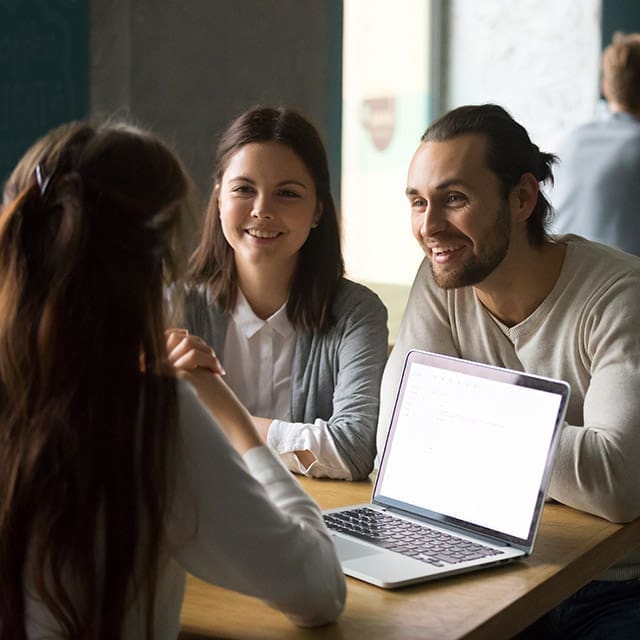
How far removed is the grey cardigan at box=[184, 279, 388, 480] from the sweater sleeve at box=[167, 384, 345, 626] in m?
0.74

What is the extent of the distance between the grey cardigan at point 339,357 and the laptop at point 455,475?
295 millimetres

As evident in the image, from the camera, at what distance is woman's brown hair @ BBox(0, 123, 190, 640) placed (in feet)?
3.17

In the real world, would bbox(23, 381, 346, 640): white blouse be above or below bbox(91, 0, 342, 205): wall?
below

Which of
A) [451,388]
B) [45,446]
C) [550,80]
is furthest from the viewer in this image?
[550,80]

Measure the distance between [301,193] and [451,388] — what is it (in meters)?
0.67

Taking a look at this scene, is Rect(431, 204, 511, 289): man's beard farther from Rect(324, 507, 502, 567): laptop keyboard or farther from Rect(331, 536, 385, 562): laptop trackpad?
Rect(331, 536, 385, 562): laptop trackpad

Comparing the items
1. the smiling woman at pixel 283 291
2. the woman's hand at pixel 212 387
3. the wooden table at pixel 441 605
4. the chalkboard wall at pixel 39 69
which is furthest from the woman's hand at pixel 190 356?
the chalkboard wall at pixel 39 69

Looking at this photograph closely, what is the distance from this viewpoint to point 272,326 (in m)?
2.00

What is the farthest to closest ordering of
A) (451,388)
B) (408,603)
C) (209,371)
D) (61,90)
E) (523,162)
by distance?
(61,90) < (523,162) < (451,388) < (209,371) < (408,603)

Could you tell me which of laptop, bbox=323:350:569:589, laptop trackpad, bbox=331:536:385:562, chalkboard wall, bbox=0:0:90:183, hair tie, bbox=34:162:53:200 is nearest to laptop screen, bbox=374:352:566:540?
laptop, bbox=323:350:569:589

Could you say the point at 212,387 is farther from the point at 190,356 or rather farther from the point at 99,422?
the point at 99,422

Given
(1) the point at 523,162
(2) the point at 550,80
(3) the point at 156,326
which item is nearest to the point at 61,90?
(1) the point at 523,162

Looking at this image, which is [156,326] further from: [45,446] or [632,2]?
[632,2]

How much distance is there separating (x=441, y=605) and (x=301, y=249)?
3.46 feet
